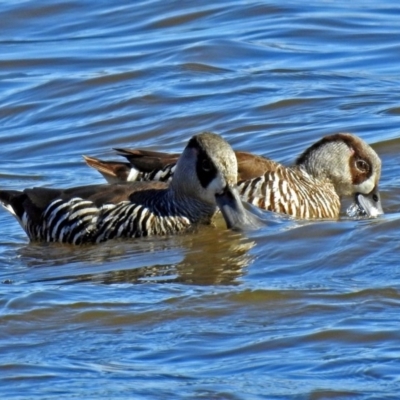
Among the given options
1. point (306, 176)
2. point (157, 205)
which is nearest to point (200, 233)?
point (157, 205)

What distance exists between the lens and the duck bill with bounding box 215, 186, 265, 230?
35.2 ft

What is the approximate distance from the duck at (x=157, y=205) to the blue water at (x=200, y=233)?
19 cm

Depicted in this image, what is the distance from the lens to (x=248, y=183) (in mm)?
11562

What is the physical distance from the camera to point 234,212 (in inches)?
424

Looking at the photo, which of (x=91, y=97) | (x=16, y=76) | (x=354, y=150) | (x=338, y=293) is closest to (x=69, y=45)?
(x=16, y=76)

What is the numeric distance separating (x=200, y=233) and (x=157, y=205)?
0.39m

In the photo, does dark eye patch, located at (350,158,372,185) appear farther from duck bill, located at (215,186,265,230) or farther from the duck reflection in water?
the duck reflection in water

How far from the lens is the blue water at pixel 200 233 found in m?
7.20

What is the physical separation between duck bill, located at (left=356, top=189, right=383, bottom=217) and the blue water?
0.90 feet

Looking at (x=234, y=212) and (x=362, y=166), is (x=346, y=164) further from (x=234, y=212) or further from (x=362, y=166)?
(x=234, y=212)

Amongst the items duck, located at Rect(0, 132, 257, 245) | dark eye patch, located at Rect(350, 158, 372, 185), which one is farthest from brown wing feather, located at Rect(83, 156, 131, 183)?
dark eye patch, located at Rect(350, 158, 372, 185)

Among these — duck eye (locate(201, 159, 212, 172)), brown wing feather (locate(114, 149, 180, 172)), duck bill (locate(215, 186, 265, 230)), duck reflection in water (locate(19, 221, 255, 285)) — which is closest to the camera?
duck reflection in water (locate(19, 221, 255, 285))

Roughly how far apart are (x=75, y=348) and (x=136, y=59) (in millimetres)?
10530

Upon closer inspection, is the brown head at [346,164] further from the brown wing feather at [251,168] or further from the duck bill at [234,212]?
the duck bill at [234,212]
